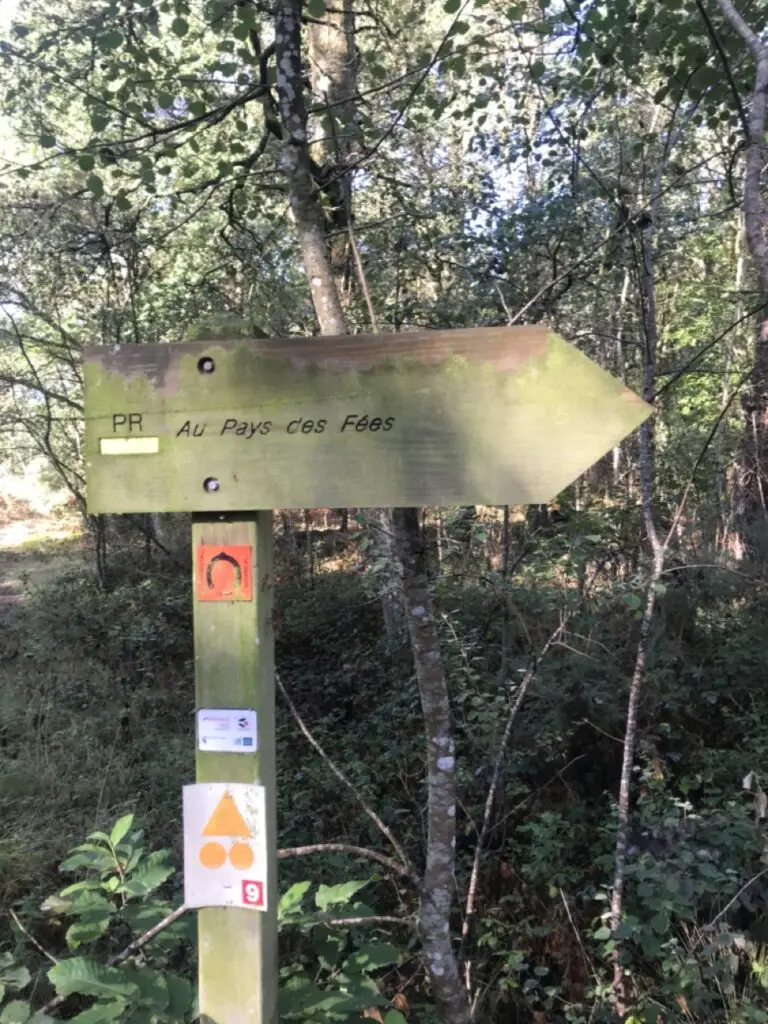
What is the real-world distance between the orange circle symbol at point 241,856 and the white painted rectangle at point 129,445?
79 centimetres

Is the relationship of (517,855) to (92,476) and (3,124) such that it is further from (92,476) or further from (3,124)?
(3,124)

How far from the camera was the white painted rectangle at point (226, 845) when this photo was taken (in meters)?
1.35

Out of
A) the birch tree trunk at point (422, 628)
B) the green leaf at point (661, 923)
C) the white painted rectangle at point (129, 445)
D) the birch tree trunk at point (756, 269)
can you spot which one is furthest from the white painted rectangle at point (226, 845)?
the birch tree trunk at point (756, 269)

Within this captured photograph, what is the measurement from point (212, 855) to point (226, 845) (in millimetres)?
36

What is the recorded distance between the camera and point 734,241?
478 inches

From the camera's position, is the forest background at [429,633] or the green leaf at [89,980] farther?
the forest background at [429,633]

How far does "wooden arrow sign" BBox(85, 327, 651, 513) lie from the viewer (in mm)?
1172

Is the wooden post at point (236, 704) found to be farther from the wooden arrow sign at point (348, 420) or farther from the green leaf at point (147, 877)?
the green leaf at point (147, 877)

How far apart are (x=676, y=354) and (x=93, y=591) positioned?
28.7 ft

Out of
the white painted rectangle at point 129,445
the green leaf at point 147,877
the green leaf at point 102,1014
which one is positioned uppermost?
the white painted rectangle at point 129,445

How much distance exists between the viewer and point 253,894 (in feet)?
4.42

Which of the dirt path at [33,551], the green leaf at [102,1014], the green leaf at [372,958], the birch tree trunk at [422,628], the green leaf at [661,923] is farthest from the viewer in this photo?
the dirt path at [33,551]

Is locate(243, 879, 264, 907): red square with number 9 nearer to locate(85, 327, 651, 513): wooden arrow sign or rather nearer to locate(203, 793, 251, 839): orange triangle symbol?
locate(203, 793, 251, 839): orange triangle symbol

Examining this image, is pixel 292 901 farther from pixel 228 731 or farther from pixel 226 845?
pixel 228 731
